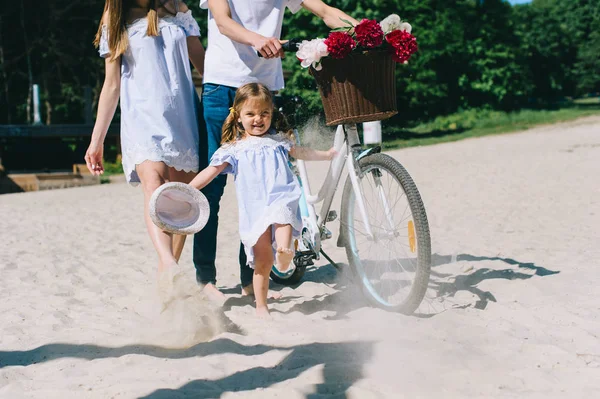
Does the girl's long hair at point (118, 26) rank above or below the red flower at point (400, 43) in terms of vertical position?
above

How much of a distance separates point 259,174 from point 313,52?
0.67 metres

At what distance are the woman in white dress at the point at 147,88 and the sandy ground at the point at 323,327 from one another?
0.59 meters

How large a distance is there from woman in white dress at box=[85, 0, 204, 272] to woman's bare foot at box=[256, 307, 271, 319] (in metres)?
0.54

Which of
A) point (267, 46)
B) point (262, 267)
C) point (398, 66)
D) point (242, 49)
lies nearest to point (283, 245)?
point (262, 267)

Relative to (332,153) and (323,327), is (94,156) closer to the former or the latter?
(332,153)

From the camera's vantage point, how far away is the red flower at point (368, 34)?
3367 mm

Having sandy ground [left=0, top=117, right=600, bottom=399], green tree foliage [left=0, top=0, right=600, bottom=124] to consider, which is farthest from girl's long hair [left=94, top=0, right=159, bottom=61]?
green tree foliage [left=0, top=0, right=600, bottom=124]

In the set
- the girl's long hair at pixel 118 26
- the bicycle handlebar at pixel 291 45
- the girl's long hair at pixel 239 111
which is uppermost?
the girl's long hair at pixel 118 26

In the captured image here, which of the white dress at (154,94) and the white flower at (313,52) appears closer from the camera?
the white flower at (313,52)

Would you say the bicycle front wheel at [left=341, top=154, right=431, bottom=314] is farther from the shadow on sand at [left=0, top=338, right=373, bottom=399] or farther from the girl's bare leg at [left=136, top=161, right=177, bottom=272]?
the girl's bare leg at [left=136, top=161, right=177, bottom=272]

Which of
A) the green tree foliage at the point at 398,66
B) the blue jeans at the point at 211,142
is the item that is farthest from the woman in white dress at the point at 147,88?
the green tree foliage at the point at 398,66

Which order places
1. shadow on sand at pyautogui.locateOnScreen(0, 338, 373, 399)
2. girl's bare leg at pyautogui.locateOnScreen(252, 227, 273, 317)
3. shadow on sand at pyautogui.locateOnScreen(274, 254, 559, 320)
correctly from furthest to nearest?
shadow on sand at pyautogui.locateOnScreen(274, 254, 559, 320) < girl's bare leg at pyautogui.locateOnScreen(252, 227, 273, 317) < shadow on sand at pyautogui.locateOnScreen(0, 338, 373, 399)

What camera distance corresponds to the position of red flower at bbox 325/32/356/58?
337cm

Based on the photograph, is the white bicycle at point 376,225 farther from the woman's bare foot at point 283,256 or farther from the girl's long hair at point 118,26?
the girl's long hair at point 118,26
